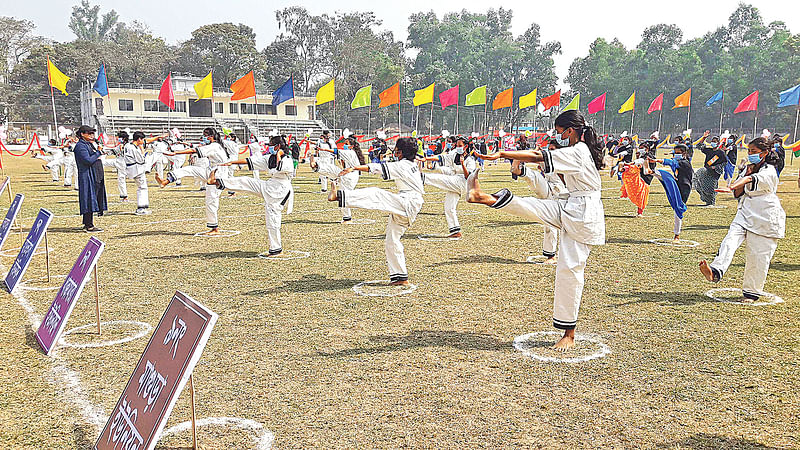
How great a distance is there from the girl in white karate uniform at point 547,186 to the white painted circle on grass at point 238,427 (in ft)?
11.3

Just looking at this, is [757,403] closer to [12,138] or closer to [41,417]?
[41,417]

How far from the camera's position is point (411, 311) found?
7.00m

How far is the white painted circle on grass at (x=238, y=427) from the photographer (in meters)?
4.03

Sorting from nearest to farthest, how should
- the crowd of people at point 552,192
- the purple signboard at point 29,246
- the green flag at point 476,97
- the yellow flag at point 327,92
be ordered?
1. the crowd of people at point 552,192
2. the purple signboard at point 29,246
3. the yellow flag at point 327,92
4. the green flag at point 476,97

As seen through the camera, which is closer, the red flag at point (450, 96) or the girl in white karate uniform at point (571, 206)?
the girl in white karate uniform at point (571, 206)

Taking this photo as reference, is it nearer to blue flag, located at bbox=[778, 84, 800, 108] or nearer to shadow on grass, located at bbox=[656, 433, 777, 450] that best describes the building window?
blue flag, located at bbox=[778, 84, 800, 108]

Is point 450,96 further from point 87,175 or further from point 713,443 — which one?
point 713,443

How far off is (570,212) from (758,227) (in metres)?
3.07

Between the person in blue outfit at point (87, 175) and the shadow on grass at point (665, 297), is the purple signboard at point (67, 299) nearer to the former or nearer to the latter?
the shadow on grass at point (665, 297)

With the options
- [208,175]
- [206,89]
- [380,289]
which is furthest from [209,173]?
[206,89]

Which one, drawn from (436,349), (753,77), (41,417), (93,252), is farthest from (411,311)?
(753,77)

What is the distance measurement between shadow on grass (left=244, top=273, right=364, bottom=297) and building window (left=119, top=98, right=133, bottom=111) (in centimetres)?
5746

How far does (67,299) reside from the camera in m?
5.58

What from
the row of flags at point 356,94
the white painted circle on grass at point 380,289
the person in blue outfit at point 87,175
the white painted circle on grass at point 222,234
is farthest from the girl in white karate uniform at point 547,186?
the row of flags at point 356,94
